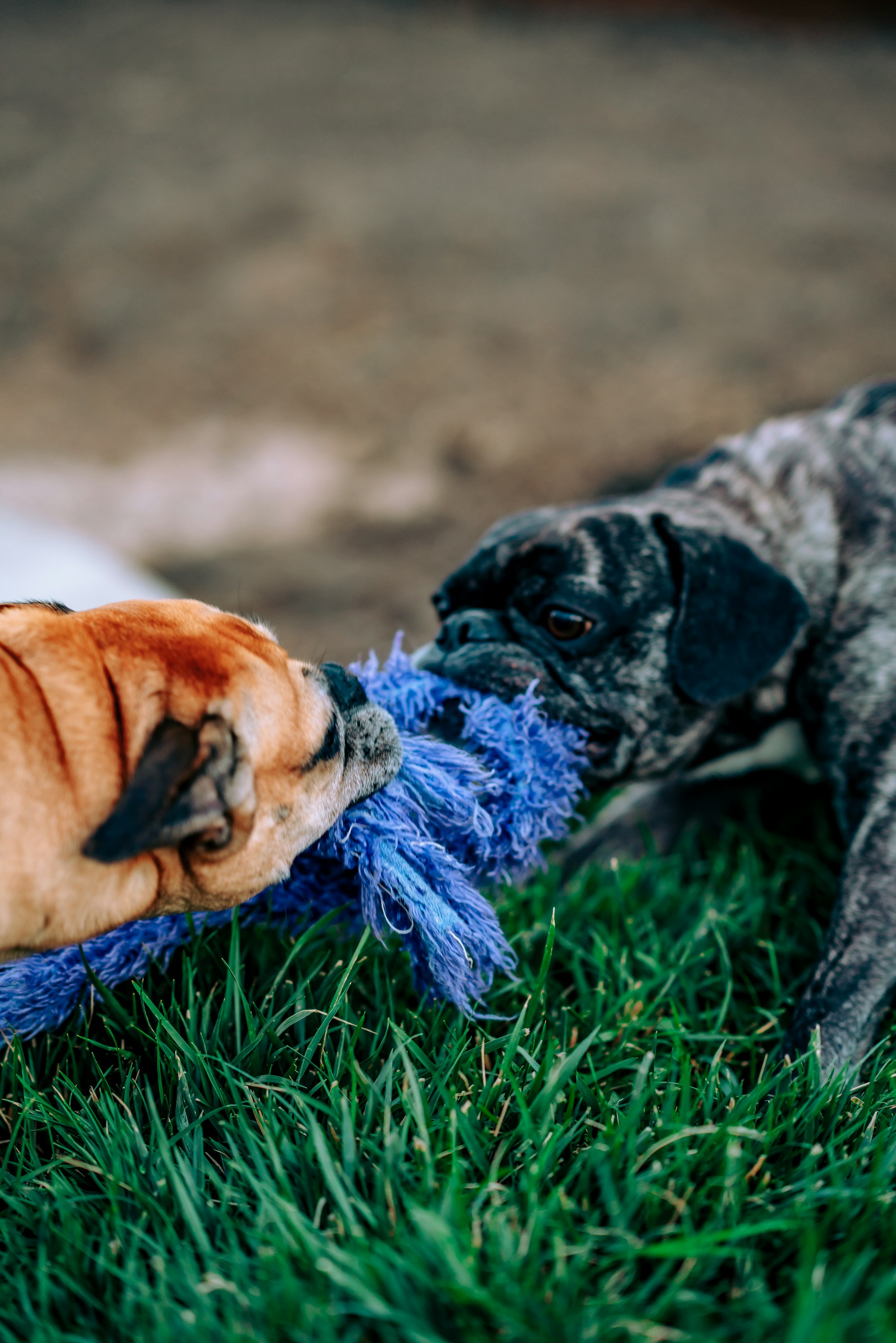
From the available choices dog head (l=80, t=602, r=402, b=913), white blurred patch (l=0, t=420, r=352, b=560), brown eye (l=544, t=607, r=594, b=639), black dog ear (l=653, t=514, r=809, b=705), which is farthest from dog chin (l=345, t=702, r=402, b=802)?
white blurred patch (l=0, t=420, r=352, b=560)

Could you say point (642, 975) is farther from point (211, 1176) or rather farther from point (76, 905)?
point (76, 905)

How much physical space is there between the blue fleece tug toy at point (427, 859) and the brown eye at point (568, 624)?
0.22m

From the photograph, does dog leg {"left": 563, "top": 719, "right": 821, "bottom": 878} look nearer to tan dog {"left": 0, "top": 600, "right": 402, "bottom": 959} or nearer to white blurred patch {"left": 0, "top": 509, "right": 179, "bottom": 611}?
tan dog {"left": 0, "top": 600, "right": 402, "bottom": 959}

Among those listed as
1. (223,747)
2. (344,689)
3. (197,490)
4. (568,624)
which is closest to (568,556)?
(568,624)

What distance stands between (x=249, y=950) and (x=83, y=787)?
0.72m

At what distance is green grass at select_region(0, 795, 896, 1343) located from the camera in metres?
1.47

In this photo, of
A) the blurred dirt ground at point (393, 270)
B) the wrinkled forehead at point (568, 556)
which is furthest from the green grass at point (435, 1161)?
the blurred dirt ground at point (393, 270)

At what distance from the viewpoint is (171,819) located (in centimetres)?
173

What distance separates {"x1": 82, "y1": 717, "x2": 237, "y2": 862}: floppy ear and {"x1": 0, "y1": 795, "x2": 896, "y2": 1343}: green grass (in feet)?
1.41

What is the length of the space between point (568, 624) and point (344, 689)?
27.2 inches

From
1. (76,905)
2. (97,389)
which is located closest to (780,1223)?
(76,905)

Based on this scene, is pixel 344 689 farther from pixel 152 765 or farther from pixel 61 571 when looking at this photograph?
pixel 61 571

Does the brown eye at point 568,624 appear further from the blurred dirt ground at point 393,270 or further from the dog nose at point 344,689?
the blurred dirt ground at point 393,270

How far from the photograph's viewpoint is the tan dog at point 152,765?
5.74 ft
